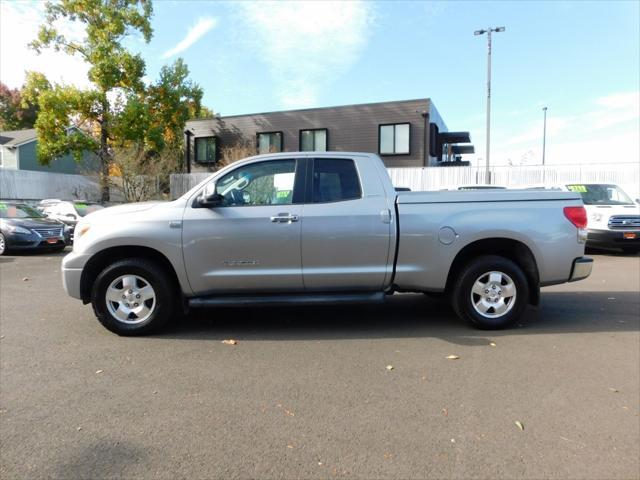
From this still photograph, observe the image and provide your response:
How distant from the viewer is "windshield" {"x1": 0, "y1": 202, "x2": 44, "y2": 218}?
13.1m

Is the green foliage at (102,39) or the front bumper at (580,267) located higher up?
the green foliage at (102,39)

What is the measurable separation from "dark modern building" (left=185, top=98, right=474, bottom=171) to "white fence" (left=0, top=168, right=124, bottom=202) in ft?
21.6

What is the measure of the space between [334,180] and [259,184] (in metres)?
0.83

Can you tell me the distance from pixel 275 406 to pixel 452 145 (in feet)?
116

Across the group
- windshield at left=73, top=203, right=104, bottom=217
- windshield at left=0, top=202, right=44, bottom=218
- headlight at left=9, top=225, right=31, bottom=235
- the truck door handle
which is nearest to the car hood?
headlight at left=9, top=225, right=31, bottom=235

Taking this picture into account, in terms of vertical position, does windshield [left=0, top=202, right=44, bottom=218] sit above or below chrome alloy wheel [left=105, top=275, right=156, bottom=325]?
above

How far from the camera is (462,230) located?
16.1ft

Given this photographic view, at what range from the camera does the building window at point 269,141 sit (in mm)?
28406

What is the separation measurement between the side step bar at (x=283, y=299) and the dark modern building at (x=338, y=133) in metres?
21.6

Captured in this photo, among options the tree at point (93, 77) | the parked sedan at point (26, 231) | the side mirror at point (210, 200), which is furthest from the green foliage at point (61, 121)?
the side mirror at point (210, 200)

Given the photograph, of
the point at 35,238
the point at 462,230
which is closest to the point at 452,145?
the point at 35,238

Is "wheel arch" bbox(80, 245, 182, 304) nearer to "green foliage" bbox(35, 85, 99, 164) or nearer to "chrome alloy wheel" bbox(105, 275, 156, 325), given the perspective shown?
"chrome alloy wheel" bbox(105, 275, 156, 325)

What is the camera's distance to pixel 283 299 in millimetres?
4840

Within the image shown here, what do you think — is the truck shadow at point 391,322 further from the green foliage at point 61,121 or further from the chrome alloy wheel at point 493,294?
the green foliage at point 61,121
